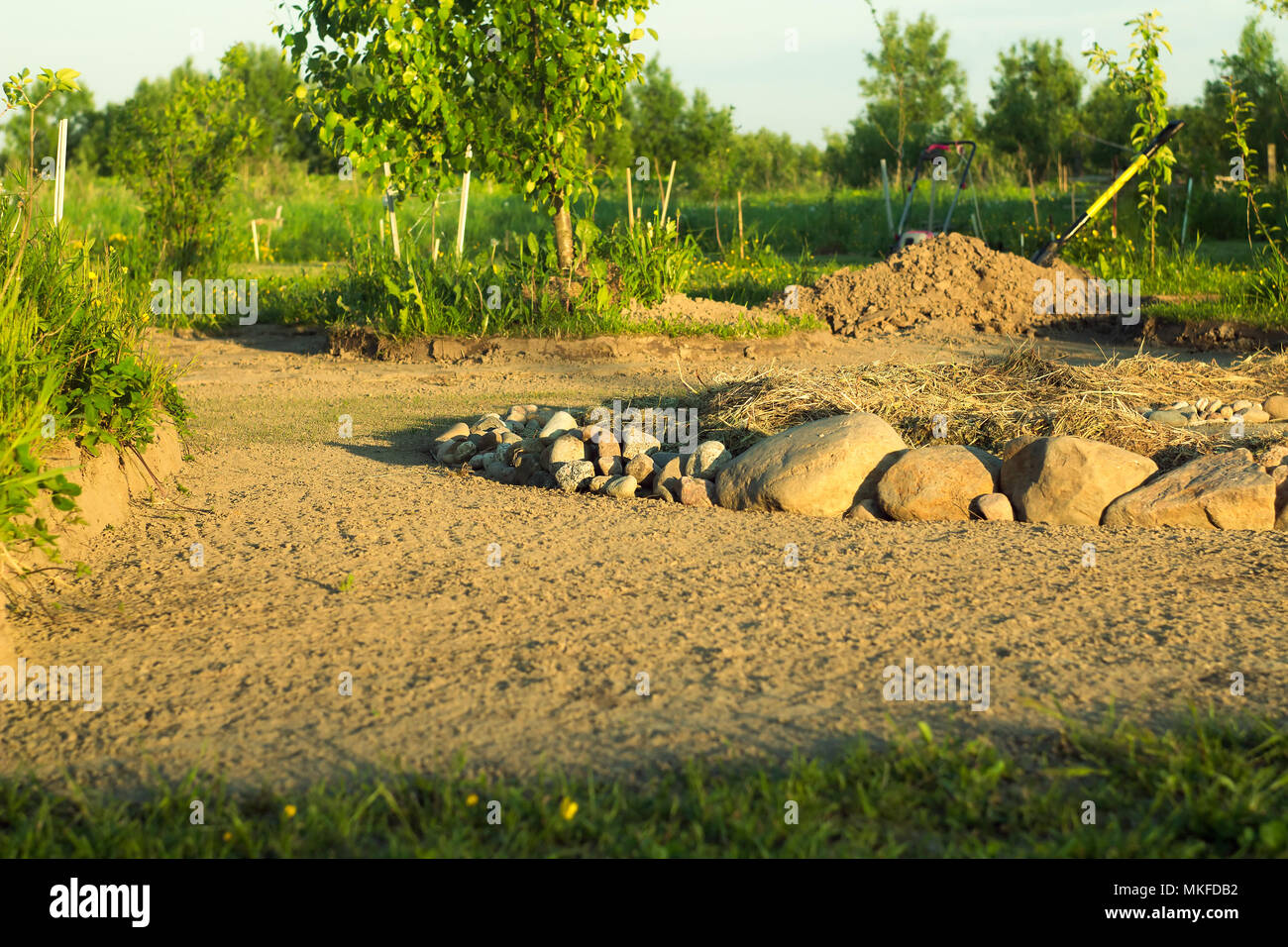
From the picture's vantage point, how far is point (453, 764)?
2682 millimetres

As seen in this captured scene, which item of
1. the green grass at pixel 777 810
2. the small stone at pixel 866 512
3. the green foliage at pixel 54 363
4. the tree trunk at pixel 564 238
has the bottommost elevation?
the green grass at pixel 777 810

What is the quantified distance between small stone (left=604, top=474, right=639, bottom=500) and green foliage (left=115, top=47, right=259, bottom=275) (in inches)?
360

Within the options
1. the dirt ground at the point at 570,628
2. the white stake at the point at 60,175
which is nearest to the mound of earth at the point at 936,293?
the dirt ground at the point at 570,628

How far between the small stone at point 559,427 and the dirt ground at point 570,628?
623mm

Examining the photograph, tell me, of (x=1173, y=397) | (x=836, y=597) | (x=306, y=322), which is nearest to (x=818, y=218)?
(x=306, y=322)

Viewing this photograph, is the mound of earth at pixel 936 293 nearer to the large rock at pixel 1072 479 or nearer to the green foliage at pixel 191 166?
the large rock at pixel 1072 479

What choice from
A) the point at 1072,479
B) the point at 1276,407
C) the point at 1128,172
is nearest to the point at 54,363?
the point at 1072,479

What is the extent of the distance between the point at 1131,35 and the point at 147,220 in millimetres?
11577

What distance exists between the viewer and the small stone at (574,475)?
18.0 ft

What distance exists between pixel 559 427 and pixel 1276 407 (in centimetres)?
424

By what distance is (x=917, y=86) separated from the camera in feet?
123

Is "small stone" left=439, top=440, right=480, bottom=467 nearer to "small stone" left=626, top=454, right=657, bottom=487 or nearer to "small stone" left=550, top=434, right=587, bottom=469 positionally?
"small stone" left=550, top=434, right=587, bottom=469

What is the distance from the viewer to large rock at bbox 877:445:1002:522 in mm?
4930
